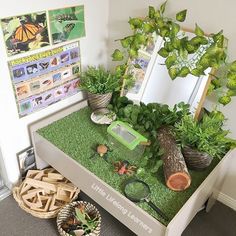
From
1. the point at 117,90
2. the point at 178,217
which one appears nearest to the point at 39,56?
the point at 117,90

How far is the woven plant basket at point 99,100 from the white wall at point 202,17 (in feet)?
1.17

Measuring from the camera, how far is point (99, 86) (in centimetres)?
162

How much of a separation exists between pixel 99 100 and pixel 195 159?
0.66 m

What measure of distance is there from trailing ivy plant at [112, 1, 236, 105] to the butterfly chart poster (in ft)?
1.40

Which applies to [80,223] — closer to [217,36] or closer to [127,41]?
[127,41]

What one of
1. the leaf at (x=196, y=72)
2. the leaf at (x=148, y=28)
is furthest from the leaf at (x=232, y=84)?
the leaf at (x=148, y=28)

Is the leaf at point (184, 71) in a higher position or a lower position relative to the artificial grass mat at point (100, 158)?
higher

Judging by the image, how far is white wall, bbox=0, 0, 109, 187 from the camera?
1.29 metres

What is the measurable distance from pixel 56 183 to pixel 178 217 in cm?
82

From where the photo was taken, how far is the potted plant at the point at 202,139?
1.23m

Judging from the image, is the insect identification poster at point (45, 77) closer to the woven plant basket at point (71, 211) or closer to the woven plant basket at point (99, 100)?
the woven plant basket at point (99, 100)

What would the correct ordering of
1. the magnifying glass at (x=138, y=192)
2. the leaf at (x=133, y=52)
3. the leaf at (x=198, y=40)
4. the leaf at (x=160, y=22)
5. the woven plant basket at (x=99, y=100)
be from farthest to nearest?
the woven plant basket at (x=99, y=100)
the leaf at (x=133, y=52)
the leaf at (x=160, y=22)
the leaf at (x=198, y=40)
the magnifying glass at (x=138, y=192)

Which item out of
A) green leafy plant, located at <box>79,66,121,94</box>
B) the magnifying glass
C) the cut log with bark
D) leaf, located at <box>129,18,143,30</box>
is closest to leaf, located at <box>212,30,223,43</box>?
leaf, located at <box>129,18,143,30</box>

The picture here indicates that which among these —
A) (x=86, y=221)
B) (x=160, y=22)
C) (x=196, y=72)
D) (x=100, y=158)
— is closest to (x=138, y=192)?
(x=100, y=158)
